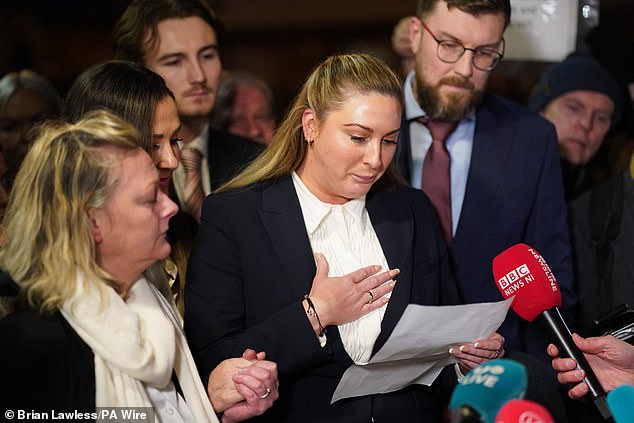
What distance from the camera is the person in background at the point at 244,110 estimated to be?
12.2 ft

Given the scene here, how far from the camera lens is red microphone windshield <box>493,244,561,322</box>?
215cm

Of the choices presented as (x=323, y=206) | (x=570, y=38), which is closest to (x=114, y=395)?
(x=323, y=206)

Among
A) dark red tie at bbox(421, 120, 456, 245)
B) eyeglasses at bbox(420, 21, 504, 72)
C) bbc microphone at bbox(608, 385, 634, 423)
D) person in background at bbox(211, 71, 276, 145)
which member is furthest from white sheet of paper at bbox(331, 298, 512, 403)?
person in background at bbox(211, 71, 276, 145)

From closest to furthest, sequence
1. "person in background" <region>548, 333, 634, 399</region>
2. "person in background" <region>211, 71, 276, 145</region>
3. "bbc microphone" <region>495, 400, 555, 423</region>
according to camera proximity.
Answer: "bbc microphone" <region>495, 400, 555, 423</region>, "person in background" <region>548, 333, 634, 399</region>, "person in background" <region>211, 71, 276, 145</region>

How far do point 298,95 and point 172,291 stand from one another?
0.62 m

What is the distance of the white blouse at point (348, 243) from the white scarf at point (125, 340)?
461 mm

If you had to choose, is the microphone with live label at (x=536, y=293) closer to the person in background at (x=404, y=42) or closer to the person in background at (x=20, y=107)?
the person in background at (x=404, y=42)

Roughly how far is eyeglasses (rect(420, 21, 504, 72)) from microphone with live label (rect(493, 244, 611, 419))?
80cm

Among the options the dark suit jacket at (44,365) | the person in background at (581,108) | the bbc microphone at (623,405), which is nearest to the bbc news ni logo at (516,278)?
the bbc microphone at (623,405)

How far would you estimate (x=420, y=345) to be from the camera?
6.93 ft

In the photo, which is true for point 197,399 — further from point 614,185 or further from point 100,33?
point 100,33

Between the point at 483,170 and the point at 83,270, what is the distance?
4.68 feet

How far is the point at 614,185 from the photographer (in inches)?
117

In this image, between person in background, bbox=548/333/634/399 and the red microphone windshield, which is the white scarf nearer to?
the red microphone windshield
